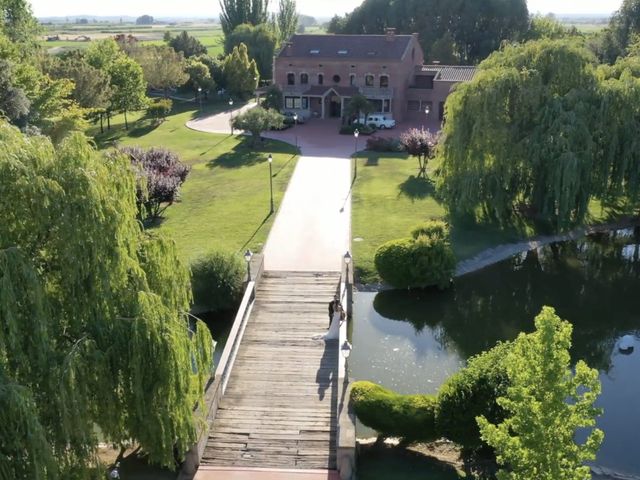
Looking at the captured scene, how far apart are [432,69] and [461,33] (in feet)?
47.7

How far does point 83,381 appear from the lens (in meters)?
9.84

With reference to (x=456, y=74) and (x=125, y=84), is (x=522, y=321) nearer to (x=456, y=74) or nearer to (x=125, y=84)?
(x=456, y=74)

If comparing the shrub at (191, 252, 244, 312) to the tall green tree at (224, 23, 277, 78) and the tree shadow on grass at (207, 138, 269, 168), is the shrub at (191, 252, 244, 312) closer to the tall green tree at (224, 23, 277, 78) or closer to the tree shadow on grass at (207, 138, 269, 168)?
the tree shadow on grass at (207, 138, 269, 168)

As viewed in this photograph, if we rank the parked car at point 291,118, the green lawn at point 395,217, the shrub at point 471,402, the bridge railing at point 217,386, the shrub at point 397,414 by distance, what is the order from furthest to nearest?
the parked car at point 291,118 < the green lawn at point 395,217 < the shrub at point 397,414 < the shrub at point 471,402 < the bridge railing at point 217,386

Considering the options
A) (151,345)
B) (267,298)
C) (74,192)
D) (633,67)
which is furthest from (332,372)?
(633,67)

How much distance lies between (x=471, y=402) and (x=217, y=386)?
227 inches

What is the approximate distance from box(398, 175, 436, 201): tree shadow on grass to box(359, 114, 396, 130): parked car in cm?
1514

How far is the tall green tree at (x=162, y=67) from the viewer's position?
55812 mm

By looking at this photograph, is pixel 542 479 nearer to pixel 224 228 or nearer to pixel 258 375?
pixel 258 375

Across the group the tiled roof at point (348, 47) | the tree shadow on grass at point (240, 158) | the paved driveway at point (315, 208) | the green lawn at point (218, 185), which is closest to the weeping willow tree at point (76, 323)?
the green lawn at point (218, 185)

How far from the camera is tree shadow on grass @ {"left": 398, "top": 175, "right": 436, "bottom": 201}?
32.2 meters

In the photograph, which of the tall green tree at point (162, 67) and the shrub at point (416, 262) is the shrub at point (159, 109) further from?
the shrub at point (416, 262)

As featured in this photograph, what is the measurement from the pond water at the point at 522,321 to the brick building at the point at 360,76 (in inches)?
1068

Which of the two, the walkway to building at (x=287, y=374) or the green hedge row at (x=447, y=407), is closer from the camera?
the green hedge row at (x=447, y=407)
